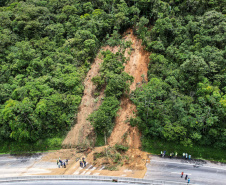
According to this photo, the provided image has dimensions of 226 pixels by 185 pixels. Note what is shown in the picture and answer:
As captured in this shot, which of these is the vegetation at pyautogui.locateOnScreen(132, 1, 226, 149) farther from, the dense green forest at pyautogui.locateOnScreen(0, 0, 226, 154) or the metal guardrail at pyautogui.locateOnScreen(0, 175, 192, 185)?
the metal guardrail at pyautogui.locateOnScreen(0, 175, 192, 185)

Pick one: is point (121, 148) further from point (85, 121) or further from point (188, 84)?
point (188, 84)

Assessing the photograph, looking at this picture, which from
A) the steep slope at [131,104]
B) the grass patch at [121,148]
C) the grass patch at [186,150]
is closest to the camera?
the grass patch at [186,150]

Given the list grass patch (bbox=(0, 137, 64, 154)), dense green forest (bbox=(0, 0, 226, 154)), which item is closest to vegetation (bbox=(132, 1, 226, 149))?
dense green forest (bbox=(0, 0, 226, 154))

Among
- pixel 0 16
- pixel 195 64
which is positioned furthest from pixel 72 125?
pixel 0 16

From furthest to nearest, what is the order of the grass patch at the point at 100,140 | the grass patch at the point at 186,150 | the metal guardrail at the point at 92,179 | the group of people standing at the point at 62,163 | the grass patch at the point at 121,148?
the grass patch at the point at 100,140 → the grass patch at the point at 121,148 → the group of people standing at the point at 62,163 → the grass patch at the point at 186,150 → the metal guardrail at the point at 92,179

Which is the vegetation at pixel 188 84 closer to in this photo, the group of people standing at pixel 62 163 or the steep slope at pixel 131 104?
the steep slope at pixel 131 104

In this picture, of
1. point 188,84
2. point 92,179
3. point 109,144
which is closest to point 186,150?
point 188,84

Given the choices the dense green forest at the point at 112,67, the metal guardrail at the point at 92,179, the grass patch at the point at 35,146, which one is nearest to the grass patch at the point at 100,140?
the dense green forest at the point at 112,67
